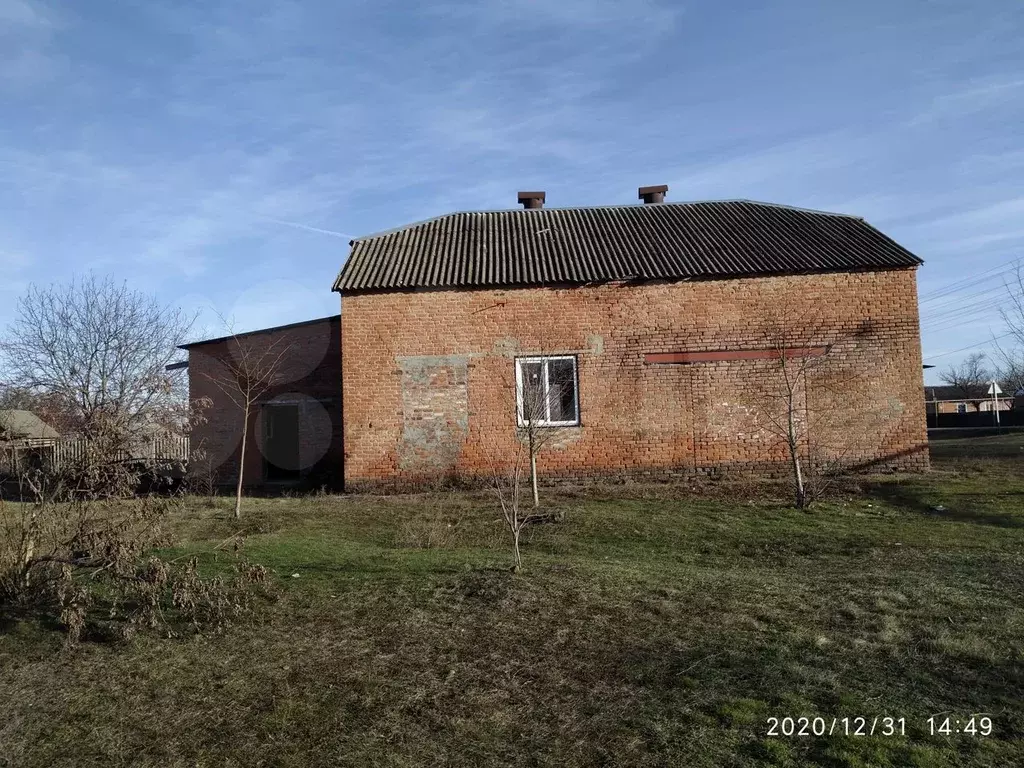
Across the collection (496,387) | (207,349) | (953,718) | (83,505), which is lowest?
(953,718)

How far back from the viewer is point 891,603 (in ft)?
19.1

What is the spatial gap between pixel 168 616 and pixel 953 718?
531cm

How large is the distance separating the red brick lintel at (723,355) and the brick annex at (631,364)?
3cm

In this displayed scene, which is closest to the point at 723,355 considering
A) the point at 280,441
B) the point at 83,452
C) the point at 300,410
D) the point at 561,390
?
the point at 561,390

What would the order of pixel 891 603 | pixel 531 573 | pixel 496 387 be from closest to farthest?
pixel 891 603 < pixel 531 573 < pixel 496 387

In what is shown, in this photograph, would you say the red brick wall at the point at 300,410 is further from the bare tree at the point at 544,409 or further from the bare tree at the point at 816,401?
the bare tree at the point at 816,401

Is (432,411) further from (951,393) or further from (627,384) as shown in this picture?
(951,393)

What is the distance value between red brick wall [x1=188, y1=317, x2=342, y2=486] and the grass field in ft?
26.2

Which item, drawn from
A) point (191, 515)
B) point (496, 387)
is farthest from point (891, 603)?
point (191, 515)

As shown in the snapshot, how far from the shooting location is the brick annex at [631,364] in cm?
1373

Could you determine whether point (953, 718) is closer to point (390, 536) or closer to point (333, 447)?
point (390, 536)

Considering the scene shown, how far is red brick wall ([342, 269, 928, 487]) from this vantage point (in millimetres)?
13727

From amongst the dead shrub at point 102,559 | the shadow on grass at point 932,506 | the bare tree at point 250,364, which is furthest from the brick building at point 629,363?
the dead shrub at point 102,559

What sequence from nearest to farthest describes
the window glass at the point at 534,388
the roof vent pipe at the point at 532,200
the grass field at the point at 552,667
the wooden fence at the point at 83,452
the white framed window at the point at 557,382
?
the grass field at the point at 552,667
the wooden fence at the point at 83,452
the window glass at the point at 534,388
the white framed window at the point at 557,382
the roof vent pipe at the point at 532,200
